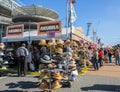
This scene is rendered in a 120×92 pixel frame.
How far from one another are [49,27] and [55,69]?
10.2 meters

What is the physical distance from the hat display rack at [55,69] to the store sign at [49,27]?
20.3 ft

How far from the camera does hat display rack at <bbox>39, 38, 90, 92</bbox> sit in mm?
10141

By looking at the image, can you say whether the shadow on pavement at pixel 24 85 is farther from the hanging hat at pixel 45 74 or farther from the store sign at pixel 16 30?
the store sign at pixel 16 30

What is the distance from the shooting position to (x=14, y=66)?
20.8m

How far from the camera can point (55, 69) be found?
1046cm

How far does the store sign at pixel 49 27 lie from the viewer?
1970cm

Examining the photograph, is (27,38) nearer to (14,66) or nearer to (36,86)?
(14,66)

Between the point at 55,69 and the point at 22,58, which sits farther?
the point at 22,58

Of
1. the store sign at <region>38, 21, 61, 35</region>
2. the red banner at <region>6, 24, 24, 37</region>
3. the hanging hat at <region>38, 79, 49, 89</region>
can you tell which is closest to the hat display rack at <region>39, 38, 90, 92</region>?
the hanging hat at <region>38, 79, 49, 89</region>

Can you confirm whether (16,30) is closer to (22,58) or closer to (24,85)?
(22,58)

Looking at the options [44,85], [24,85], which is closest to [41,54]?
[24,85]

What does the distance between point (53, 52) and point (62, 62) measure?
0.74 m

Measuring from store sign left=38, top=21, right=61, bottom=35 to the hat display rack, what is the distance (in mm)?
6189

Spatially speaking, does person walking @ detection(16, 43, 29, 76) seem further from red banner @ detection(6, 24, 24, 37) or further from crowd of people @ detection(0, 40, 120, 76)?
red banner @ detection(6, 24, 24, 37)
